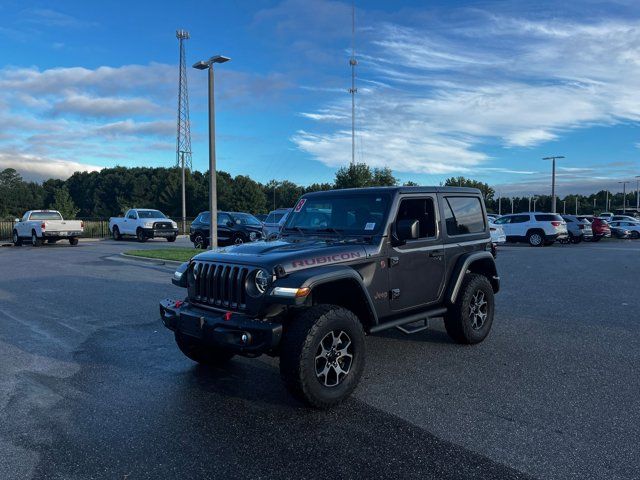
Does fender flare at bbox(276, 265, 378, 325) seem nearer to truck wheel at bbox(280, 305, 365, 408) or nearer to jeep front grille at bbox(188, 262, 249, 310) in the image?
truck wheel at bbox(280, 305, 365, 408)

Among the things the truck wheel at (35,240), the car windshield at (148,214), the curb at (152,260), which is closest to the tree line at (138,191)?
the car windshield at (148,214)

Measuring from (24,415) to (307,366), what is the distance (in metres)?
2.35

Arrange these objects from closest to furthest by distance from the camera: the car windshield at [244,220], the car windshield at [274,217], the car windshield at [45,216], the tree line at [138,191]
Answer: the car windshield at [244,220], the car windshield at [274,217], the car windshield at [45,216], the tree line at [138,191]

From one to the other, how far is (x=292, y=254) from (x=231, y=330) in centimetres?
84

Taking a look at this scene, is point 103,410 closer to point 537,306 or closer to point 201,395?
point 201,395

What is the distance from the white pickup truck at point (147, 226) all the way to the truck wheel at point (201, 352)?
23.5 m

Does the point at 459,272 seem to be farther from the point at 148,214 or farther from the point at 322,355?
the point at 148,214

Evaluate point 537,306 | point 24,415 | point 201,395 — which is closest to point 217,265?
point 201,395

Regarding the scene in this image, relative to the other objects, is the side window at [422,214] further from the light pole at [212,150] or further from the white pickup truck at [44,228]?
the white pickup truck at [44,228]

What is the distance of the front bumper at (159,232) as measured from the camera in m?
27.5

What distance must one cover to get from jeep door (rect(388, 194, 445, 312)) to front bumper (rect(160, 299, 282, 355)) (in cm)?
152

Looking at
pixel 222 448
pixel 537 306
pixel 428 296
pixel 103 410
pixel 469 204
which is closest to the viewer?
pixel 222 448

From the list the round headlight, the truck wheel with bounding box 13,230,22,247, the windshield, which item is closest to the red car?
the windshield

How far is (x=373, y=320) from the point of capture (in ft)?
15.8
